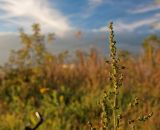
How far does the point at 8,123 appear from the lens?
7.78 metres

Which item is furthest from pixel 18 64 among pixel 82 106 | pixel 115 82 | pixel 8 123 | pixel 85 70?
pixel 115 82

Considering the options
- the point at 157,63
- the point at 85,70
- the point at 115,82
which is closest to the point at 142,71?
the point at 157,63

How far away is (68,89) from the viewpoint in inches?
409

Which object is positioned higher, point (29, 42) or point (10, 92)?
point (29, 42)

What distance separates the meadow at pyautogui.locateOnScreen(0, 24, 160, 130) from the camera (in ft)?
26.0

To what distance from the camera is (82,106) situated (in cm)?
886

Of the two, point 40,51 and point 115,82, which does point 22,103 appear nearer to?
point 40,51

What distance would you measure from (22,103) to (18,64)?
3594mm

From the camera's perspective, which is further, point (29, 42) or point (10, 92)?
point (29, 42)

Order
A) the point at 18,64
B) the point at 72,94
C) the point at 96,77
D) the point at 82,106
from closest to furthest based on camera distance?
the point at 82,106 → the point at 72,94 → the point at 96,77 → the point at 18,64

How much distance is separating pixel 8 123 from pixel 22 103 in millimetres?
1728

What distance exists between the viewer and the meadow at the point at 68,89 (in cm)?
793

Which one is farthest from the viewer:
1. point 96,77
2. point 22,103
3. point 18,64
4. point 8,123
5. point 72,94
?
point 18,64

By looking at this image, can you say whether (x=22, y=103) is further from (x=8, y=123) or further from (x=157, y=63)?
(x=157, y=63)
